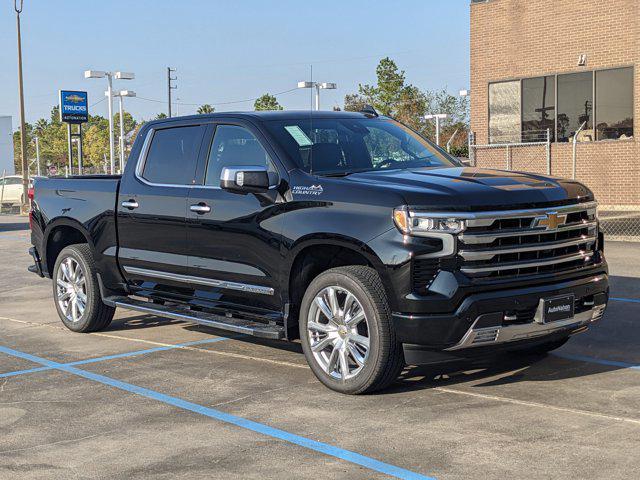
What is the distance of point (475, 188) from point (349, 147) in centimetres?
150

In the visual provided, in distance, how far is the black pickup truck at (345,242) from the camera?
19.2 ft

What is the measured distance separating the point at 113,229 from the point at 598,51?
19137mm

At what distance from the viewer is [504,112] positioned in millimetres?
27047

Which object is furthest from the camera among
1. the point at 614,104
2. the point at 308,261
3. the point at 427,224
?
the point at 614,104

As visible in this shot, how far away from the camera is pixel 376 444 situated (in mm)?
5184

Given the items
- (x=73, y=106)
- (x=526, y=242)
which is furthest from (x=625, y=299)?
(x=73, y=106)

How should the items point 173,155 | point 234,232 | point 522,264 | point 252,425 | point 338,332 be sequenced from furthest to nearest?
point 173,155
point 234,232
point 338,332
point 522,264
point 252,425

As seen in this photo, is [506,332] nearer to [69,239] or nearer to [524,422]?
[524,422]

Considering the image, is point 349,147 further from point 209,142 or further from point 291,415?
point 291,415

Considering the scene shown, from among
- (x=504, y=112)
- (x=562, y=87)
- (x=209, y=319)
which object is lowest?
(x=209, y=319)

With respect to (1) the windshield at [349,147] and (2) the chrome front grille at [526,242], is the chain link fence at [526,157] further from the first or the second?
(2) the chrome front grille at [526,242]

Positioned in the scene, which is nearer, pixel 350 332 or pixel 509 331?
pixel 509 331

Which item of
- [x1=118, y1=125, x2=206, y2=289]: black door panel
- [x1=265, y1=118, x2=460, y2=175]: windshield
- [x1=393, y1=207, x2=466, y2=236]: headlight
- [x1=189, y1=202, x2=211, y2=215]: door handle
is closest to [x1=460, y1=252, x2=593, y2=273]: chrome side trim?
[x1=393, y1=207, x2=466, y2=236]: headlight

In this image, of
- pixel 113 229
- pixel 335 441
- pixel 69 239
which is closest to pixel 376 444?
pixel 335 441
